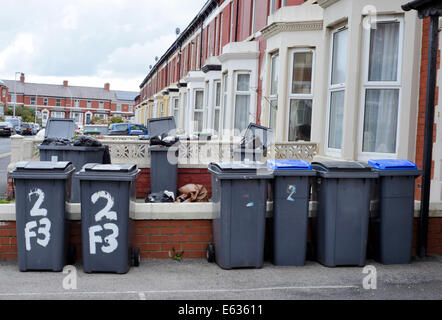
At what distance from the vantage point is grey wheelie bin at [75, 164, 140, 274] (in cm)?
562

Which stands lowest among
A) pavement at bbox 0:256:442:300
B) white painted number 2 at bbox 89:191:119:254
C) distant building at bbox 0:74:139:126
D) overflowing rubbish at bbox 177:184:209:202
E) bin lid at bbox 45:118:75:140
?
pavement at bbox 0:256:442:300

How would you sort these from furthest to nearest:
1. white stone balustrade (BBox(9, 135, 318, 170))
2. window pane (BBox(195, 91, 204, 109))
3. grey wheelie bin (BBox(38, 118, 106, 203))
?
window pane (BBox(195, 91, 204, 109))
white stone balustrade (BBox(9, 135, 318, 170))
grey wheelie bin (BBox(38, 118, 106, 203))

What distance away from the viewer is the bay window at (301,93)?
12.0 meters

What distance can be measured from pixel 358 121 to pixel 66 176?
5.27 meters

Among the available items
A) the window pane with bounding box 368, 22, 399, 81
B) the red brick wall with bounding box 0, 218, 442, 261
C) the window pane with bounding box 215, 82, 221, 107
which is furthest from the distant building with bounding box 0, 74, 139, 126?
the red brick wall with bounding box 0, 218, 442, 261

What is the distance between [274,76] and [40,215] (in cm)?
882

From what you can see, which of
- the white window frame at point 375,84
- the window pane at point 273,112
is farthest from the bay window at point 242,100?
the white window frame at point 375,84

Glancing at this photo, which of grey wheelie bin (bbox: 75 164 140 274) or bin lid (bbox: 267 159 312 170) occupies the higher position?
bin lid (bbox: 267 159 312 170)

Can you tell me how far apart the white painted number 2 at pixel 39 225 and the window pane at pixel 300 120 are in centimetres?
747

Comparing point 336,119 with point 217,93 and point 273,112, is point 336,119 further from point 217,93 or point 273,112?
point 217,93

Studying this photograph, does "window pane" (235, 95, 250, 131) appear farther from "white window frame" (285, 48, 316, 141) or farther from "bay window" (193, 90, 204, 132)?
"bay window" (193, 90, 204, 132)

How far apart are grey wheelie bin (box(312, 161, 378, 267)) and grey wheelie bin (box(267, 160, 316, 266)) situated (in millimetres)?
206

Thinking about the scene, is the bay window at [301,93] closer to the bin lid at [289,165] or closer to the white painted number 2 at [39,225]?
the bin lid at [289,165]
